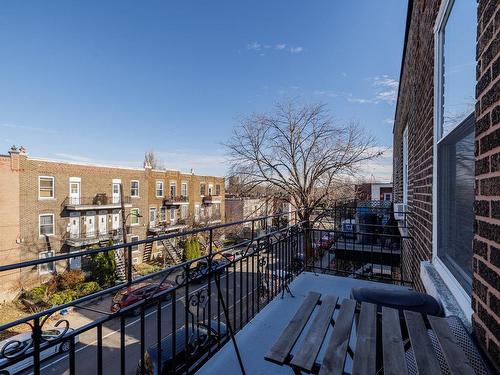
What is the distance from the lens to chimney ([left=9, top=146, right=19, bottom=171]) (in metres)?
13.0

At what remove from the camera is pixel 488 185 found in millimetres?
1176

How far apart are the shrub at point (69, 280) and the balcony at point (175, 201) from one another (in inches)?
306

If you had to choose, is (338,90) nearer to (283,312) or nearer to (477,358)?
(283,312)

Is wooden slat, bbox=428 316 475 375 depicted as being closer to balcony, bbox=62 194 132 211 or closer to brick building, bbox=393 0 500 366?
brick building, bbox=393 0 500 366

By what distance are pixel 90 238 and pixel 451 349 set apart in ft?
61.5

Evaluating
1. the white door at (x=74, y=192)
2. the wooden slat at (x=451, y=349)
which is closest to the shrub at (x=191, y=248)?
the white door at (x=74, y=192)

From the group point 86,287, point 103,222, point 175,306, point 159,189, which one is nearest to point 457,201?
point 175,306

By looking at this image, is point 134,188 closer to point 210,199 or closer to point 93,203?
point 93,203

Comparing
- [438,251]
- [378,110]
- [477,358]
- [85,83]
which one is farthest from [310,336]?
[85,83]

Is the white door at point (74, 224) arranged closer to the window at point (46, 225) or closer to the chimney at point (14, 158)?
the window at point (46, 225)

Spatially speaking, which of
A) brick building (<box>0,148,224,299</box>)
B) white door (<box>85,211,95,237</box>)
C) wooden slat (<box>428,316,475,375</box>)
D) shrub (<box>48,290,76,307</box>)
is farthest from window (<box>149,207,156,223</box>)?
wooden slat (<box>428,316,475,375</box>)

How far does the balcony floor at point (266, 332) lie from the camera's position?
2094mm

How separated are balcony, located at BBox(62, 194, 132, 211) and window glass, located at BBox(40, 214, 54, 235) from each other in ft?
2.97

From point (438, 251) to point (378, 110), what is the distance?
12.5 metres
